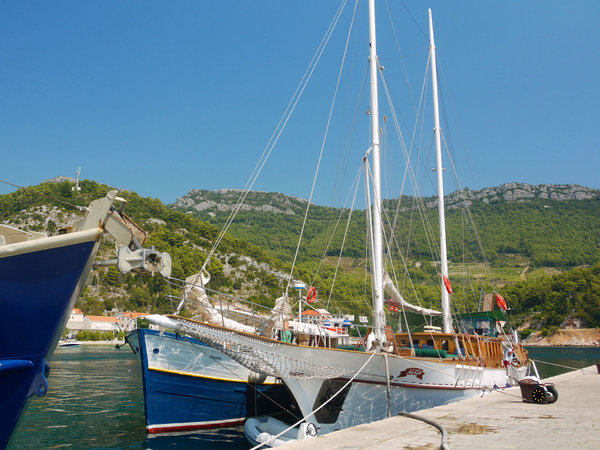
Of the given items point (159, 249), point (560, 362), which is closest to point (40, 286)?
point (560, 362)

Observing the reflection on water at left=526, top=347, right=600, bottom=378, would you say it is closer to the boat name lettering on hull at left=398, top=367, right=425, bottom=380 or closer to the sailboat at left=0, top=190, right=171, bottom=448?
the boat name lettering on hull at left=398, top=367, right=425, bottom=380

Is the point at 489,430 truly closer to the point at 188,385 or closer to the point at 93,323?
the point at 188,385

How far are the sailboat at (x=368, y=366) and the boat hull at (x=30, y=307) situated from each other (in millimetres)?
3643

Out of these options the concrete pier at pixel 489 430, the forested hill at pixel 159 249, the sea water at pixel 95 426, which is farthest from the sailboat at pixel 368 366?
the forested hill at pixel 159 249

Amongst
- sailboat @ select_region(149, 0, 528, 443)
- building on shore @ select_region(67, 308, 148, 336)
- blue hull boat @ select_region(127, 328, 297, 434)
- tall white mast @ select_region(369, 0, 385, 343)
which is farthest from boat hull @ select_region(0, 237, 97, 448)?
building on shore @ select_region(67, 308, 148, 336)

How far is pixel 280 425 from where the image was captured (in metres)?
13.9

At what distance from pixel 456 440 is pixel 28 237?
29.2 ft

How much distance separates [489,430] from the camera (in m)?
8.25

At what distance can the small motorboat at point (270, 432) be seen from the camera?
11.8m

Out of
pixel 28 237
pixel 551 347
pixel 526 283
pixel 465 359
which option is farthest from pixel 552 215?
pixel 28 237

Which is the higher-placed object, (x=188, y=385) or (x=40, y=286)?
(x=40, y=286)

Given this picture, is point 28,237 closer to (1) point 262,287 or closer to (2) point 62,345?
(2) point 62,345

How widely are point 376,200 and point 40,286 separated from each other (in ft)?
34.0

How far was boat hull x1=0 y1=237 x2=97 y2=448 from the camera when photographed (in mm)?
6688
